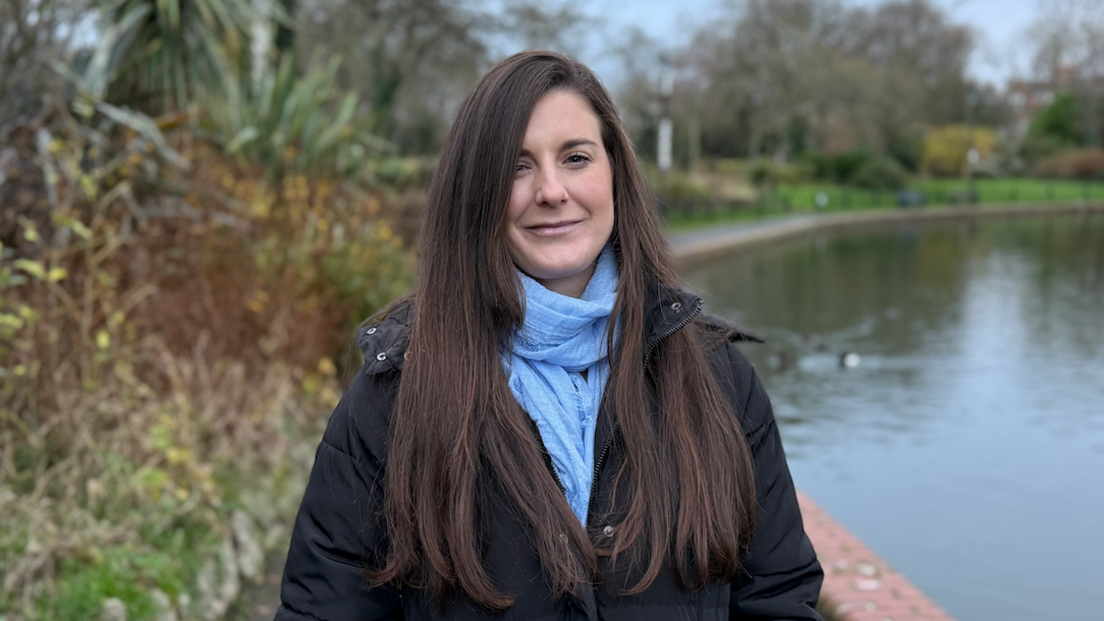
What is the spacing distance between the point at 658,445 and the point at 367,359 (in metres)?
0.53

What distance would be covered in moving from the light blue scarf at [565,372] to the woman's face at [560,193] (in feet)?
0.19

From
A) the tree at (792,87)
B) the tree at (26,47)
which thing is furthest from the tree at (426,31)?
the tree at (792,87)

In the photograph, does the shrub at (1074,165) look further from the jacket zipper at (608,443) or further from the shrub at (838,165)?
the jacket zipper at (608,443)

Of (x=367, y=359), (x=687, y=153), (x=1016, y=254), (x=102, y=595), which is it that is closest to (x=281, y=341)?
(x=102, y=595)

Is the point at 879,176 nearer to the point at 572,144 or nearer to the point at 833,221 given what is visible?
the point at 833,221

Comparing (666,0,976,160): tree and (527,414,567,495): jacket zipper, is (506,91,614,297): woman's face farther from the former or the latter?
(666,0,976,160): tree

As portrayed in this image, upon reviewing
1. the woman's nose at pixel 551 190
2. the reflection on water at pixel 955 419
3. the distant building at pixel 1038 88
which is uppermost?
the distant building at pixel 1038 88

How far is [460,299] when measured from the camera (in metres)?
1.90

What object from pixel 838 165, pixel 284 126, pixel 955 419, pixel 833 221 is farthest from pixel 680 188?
pixel 955 419

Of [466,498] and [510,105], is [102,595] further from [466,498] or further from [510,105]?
[510,105]

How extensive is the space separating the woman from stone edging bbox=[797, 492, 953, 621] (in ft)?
7.54

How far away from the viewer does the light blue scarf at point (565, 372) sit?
6.07 ft

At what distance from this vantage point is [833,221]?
31703mm

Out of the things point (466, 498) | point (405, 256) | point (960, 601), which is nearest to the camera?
point (466, 498)
